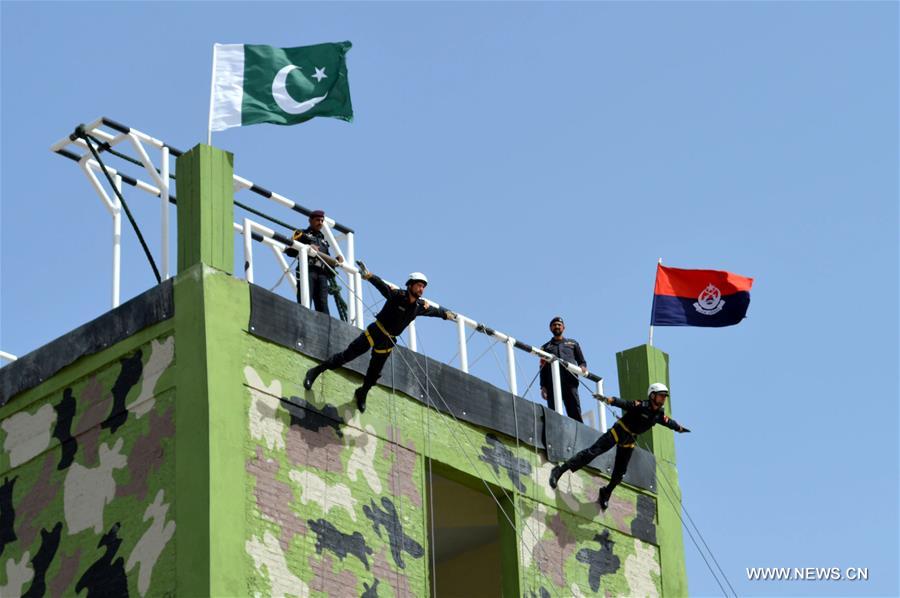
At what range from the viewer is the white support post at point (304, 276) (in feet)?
83.7

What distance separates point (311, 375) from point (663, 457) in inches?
312

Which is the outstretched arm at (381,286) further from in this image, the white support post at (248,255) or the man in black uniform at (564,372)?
the man in black uniform at (564,372)

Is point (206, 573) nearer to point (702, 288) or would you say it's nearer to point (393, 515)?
point (393, 515)

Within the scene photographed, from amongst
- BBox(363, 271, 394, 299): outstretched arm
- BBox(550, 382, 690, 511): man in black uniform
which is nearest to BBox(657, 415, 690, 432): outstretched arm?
BBox(550, 382, 690, 511): man in black uniform

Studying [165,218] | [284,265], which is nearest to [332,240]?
[284,265]

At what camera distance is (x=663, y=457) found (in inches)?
1203

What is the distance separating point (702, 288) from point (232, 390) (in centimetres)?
1047

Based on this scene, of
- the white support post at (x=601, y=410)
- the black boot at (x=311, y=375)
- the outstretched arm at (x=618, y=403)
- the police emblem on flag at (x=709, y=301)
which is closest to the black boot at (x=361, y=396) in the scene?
the black boot at (x=311, y=375)

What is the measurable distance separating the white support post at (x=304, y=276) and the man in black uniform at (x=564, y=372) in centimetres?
Result: 521

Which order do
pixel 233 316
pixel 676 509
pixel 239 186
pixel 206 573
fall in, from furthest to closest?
pixel 676 509
pixel 239 186
pixel 233 316
pixel 206 573

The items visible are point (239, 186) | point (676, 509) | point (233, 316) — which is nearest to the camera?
point (233, 316)

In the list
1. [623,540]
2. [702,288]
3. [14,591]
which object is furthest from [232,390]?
[702,288]

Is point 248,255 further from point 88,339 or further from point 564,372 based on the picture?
point 564,372

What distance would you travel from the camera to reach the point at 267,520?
76.3ft
